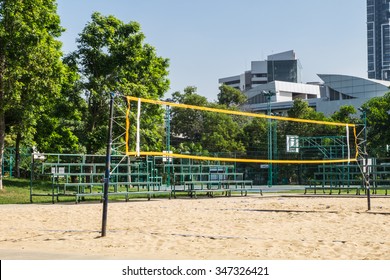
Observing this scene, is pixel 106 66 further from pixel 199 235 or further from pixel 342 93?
pixel 342 93

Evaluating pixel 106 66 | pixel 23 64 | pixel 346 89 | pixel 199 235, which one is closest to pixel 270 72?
pixel 346 89

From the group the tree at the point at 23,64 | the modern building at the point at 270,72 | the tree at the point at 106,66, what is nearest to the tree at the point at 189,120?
the tree at the point at 106,66

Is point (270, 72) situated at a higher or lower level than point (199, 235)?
higher

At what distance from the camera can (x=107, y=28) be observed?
26.2 meters

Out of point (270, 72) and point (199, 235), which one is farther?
point (270, 72)

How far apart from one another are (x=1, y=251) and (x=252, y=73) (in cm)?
11853

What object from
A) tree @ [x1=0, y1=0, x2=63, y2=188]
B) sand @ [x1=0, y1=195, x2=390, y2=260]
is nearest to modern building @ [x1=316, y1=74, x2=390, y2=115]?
tree @ [x1=0, y1=0, x2=63, y2=188]

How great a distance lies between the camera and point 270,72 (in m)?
116

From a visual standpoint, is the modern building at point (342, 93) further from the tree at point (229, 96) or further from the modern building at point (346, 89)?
the tree at point (229, 96)

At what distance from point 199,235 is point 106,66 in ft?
61.9

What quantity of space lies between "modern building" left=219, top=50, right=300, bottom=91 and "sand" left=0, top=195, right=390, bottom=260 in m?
105

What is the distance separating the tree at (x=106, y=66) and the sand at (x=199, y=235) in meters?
13.5

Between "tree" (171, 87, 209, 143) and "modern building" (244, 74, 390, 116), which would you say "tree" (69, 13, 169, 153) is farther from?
"modern building" (244, 74, 390, 116)
